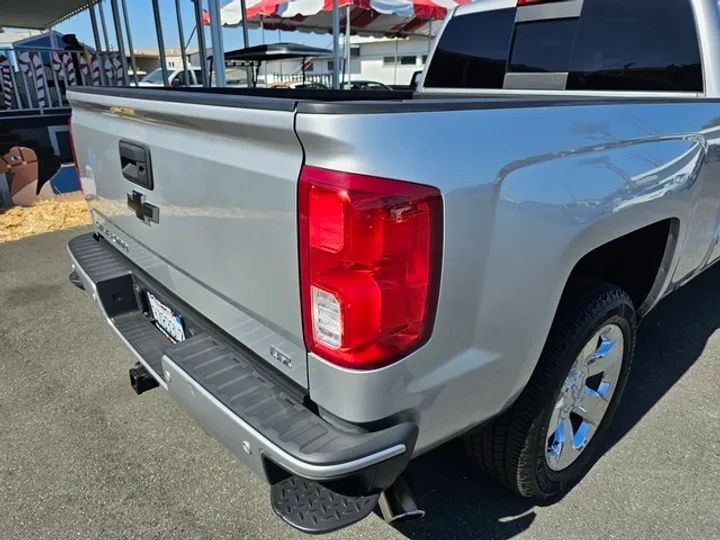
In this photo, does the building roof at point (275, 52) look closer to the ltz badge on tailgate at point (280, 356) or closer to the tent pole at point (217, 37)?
the tent pole at point (217, 37)

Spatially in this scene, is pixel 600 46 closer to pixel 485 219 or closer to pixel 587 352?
pixel 587 352

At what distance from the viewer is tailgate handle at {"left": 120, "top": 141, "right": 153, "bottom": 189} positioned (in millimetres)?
1994

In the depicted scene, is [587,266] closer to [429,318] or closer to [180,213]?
[429,318]

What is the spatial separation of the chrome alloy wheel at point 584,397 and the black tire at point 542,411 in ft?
0.23

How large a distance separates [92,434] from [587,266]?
2464 mm

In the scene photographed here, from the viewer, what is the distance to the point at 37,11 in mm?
11945

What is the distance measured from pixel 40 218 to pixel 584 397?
6625 millimetres

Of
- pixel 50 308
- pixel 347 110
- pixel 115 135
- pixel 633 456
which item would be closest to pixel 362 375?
pixel 347 110

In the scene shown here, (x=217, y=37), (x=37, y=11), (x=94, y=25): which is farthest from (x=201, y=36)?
(x=37, y=11)

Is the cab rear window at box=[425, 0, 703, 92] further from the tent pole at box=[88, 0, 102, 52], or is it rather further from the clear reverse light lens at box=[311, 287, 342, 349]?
the tent pole at box=[88, 0, 102, 52]

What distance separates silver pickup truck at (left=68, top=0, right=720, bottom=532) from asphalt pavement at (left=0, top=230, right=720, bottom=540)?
0.19 metres

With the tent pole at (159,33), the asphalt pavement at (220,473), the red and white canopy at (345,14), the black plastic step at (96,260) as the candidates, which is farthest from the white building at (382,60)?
the asphalt pavement at (220,473)

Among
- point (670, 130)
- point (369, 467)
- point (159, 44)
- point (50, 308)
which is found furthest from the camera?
point (159, 44)

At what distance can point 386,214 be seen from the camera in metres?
1.28
